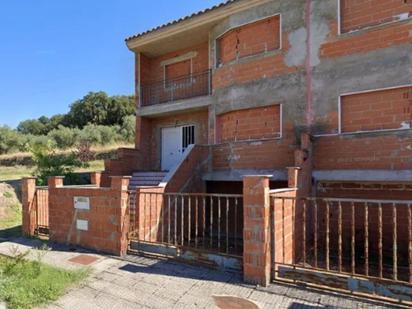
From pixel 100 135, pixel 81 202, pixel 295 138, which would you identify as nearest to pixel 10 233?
pixel 81 202

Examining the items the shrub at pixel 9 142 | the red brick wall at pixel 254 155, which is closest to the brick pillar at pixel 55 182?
the red brick wall at pixel 254 155

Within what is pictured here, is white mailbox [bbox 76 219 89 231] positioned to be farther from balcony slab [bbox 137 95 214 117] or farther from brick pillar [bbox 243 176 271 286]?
balcony slab [bbox 137 95 214 117]

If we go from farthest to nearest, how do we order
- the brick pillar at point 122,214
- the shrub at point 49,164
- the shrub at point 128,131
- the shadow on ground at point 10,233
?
the shrub at point 128,131 → the shrub at point 49,164 → the shadow on ground at point 10,233 → the brick pillar at point 122,214

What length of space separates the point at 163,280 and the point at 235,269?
129 centimetres

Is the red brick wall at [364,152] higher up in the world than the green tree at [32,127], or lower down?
lower down

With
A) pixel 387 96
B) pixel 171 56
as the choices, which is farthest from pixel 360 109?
pixel 171 56

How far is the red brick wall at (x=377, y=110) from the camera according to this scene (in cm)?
800

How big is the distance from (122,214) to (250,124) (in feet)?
18.1

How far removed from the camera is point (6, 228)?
10.1 metres

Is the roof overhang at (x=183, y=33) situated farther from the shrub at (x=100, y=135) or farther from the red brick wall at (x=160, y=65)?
the shrub at (x=100, y=135)

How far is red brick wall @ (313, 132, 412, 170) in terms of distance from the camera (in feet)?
25.8

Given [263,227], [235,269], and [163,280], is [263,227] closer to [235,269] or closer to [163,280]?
[235,269]

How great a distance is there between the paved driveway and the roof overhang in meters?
8.54

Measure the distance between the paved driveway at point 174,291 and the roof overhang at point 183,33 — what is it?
28.0 feet
